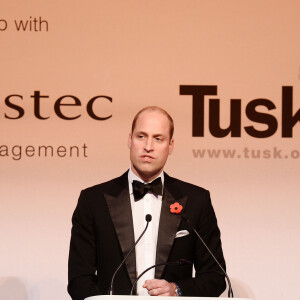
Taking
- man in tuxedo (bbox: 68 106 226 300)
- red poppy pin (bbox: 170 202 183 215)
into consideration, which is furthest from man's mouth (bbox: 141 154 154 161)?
red poppy pin (bbox: 170 202 183 215)

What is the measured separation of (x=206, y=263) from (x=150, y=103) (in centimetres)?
149

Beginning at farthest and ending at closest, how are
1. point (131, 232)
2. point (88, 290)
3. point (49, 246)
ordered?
point (49, 246)
point (131, 232)
point (88, 290)

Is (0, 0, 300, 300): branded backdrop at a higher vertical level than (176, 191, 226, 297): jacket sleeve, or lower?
higher

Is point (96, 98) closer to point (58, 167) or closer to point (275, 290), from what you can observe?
point (58, 167)

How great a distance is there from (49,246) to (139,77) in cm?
114

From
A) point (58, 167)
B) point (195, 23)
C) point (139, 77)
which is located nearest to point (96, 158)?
point (58, 167)

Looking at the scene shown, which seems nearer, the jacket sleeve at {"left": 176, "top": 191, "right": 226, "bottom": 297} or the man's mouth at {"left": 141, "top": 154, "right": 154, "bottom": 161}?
the jacket sleeve at {"left": 176, "top": 191, "right": 226, "bottom": 297}

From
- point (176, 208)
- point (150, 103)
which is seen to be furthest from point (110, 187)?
point (150, 103)

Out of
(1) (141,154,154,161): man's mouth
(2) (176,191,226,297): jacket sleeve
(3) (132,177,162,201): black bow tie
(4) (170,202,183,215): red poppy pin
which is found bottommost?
(2) (176,191,226,297): jacket sleeve

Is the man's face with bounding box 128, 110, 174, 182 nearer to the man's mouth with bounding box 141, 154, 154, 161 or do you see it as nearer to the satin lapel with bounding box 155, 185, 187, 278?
the man's mouth with bounding box 141, 154, 154, 161

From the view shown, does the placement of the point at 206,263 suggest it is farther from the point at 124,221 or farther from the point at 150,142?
the point at 150,142

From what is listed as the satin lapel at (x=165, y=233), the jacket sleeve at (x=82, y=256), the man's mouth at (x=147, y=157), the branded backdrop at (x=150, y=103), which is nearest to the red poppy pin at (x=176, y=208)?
the satin lapel at (x=165, y=233)

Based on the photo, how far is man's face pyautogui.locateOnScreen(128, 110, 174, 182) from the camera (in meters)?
3.68

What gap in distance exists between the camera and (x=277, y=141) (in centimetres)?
492
